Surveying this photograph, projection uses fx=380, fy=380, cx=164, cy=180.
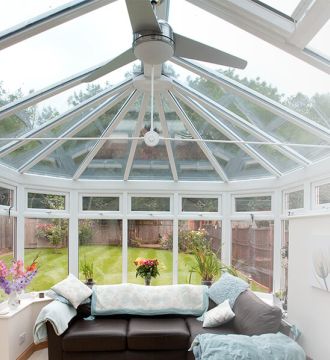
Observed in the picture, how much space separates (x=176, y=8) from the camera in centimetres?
323

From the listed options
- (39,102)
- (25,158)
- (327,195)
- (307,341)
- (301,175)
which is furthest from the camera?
(25,158)

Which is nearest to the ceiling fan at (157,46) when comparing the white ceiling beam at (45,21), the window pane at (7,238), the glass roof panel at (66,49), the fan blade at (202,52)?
the fan blade at (202,52)

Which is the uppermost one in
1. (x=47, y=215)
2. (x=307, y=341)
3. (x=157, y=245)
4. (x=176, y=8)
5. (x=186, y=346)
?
(x=176, y=8)

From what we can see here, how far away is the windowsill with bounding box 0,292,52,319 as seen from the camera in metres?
4.36

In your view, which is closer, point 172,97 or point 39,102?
point 39,102

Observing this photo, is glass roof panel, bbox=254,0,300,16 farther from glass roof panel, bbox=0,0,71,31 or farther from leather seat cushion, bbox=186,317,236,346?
leather seat cushion, bbox=186,317,236,346

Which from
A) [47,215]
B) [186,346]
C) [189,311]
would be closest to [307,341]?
[186,346]

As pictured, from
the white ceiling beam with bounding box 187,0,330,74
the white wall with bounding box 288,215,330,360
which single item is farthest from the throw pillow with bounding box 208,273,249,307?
the white ceiling beam with bounding box 187,0,330,74

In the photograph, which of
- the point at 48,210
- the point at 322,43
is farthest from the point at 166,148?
the point at 322,43

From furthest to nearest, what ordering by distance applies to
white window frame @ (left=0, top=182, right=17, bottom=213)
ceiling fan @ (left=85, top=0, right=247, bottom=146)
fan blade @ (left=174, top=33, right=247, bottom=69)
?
white window frame @ (left=0, top=182, right=17, bottom=213) → fan blade @ (left=174, top=33, right=247, bottom=69) → ceiling fan @ (left=85, top=0, right=247, bottom=146)

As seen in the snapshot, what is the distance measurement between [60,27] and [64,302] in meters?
3.34

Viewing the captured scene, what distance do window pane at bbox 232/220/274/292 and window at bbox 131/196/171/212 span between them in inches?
46.1

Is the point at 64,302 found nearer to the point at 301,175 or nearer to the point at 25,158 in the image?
the point at 25,158

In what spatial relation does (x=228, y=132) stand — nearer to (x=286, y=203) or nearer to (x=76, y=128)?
(x=286, y=203)
